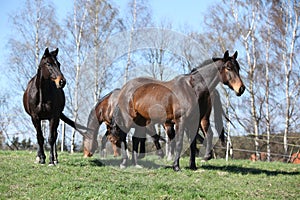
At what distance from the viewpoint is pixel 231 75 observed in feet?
28.6

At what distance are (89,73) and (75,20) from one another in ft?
15.4

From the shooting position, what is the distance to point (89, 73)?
18.4m

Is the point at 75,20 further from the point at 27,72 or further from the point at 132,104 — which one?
the point at 132,104

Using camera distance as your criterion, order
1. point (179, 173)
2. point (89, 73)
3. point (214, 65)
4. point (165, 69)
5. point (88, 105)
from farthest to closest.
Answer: point (89, 73), point (88, 105), point (165, 69), point (214, 65), point (179, 173)

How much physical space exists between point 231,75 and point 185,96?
3.48 feet

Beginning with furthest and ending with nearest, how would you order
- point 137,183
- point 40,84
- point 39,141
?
point 39,141 → point 40,84 → point 137,183

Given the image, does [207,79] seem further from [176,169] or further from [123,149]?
[123,149]

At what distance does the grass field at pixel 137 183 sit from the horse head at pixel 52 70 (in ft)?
5.72

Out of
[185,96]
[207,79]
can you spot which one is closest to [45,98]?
[185,96]

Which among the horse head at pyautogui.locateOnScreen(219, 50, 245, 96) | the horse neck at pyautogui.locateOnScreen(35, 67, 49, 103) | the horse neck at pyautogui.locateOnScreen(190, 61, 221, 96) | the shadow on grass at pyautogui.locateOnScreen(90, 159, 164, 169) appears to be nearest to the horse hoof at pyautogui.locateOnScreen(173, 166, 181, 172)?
the shadow on grass at pyautogui.locateOnScreen(90, 159, 164, 169)

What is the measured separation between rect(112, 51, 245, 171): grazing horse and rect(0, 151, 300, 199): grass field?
0.89 meters

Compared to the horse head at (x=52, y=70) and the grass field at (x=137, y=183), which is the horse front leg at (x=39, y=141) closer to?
the grass field at (x=137, y=183)

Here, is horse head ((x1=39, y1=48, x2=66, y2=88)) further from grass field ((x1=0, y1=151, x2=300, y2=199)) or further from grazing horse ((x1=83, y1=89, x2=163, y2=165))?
grazing horse ((x1=83, y1=89, x2=163, y2=165))

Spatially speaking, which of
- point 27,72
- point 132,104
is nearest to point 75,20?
point 27,72
